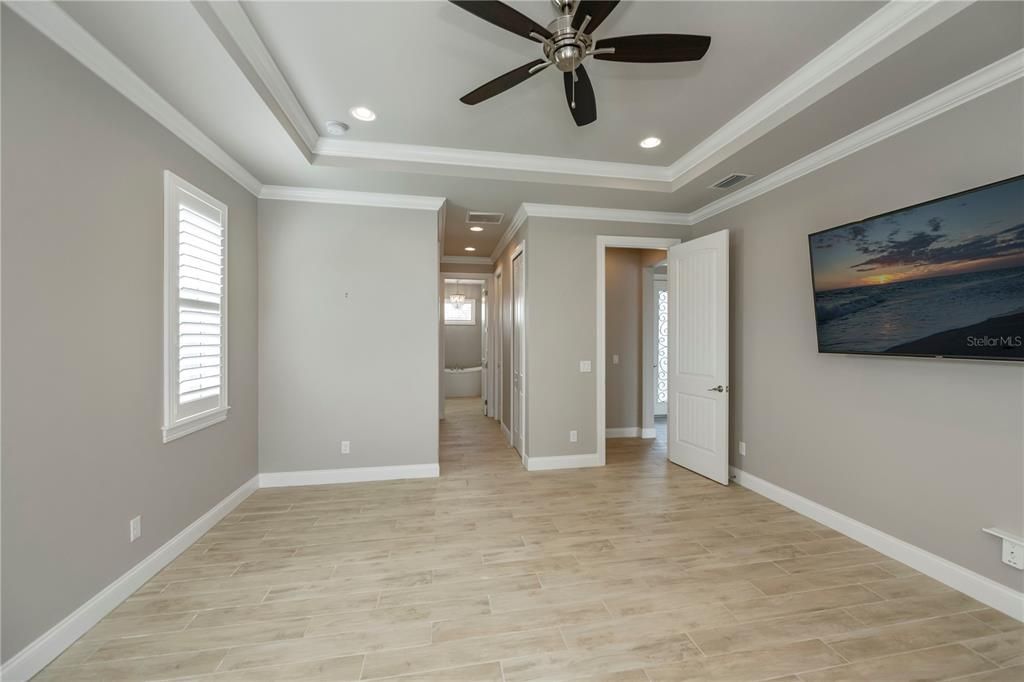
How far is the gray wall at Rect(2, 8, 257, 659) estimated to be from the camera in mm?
1599

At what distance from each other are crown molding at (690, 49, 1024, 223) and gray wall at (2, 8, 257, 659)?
4373mm

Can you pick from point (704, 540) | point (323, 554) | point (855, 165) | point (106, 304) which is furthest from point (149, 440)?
point (855, 165)

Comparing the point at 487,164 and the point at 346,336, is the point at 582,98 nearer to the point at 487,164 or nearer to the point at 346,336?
the point at 487,164

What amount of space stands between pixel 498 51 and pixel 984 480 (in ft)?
11.5

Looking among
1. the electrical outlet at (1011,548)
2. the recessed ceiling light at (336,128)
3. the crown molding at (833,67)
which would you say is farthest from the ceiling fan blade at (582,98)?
the electrical outlet at (1011,548)

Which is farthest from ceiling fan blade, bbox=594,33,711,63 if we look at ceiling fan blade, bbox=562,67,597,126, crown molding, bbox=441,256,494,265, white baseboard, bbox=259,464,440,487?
crown molding, bbox=441,256,494,265

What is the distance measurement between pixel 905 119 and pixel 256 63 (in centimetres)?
378

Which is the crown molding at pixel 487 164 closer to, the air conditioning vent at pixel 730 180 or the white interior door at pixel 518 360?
the air conditioning vent at pixel 730 180

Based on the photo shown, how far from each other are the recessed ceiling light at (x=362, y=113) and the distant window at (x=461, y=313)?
309 inches

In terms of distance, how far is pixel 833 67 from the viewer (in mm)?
2221

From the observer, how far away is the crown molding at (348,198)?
148 inches

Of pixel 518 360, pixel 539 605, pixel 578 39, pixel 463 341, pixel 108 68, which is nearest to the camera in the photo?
pixel 578 39

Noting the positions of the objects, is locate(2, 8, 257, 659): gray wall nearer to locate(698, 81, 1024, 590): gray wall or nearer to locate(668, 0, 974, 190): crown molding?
locate(668, 0, 974, 190): crown molding

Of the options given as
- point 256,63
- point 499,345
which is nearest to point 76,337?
point 256,63
